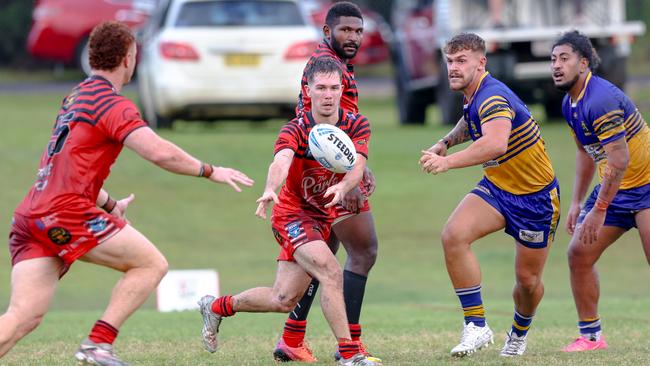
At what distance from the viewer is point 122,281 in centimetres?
716

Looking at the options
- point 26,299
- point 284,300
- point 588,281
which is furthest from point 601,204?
point 26,299

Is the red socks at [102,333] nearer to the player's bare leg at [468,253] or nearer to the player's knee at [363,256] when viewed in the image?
the player's knee at [363,256]

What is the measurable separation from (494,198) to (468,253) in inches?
16.1

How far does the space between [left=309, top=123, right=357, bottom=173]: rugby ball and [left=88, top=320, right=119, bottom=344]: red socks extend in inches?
62.5

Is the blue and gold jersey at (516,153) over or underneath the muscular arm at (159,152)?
underneath

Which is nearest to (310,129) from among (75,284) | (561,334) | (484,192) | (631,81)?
(484,192)

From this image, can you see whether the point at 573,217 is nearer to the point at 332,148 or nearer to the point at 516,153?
the point at 516,153

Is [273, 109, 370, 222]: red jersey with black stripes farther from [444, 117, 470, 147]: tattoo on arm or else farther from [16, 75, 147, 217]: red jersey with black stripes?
[16, 75, 147, 217]: red jersey with black stripes

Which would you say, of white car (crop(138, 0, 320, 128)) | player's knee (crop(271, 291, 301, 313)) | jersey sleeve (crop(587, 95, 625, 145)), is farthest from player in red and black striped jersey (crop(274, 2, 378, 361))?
white car (crop(138, 0, 320, 128))

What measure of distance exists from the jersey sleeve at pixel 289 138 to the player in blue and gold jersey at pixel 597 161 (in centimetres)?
194

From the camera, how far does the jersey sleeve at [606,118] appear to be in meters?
8.43

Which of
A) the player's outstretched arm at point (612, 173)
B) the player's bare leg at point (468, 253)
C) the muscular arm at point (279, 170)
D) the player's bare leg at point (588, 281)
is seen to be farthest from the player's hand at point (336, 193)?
the player's bare leg at point (588, 281)

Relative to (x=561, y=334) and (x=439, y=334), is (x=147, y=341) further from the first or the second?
(x=561, y=334)

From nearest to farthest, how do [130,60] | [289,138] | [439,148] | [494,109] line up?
[130,60]
[289,138]
[494,109]
[439,148]
